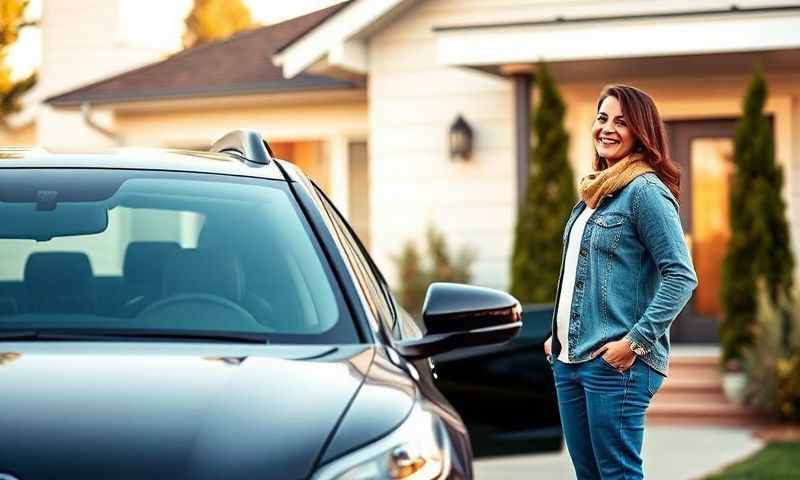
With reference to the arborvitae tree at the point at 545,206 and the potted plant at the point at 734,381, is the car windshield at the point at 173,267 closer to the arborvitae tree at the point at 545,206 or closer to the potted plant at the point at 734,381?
the potted plant at the point at 734,381

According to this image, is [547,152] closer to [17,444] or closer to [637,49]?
[637,49]

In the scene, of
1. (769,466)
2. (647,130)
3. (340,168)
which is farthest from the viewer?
(340,168)

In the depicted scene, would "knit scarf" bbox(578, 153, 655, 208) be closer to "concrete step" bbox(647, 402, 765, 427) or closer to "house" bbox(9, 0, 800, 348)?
"concrete step" bbox(647, 402, 765, 427)

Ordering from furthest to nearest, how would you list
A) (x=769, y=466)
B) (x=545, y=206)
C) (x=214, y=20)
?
(x=214, y=20)
(x=545, y=206)
(x=769, y=466)

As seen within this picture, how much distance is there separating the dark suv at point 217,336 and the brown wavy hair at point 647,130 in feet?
3.24

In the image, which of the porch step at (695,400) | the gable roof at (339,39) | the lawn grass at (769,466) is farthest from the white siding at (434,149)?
the lawn grass at (769,466)

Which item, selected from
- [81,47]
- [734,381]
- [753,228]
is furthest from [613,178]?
[81,47]

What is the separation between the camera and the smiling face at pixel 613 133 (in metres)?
4.93

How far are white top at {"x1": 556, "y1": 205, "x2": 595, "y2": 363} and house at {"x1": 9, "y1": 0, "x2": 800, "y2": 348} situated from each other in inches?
335

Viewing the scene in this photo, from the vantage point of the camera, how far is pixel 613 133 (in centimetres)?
495

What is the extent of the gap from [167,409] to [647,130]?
7.54 feet

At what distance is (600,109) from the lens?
5.01 metres

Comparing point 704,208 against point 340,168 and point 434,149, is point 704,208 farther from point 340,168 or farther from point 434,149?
point 340,168

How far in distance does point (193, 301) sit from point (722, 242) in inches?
455
